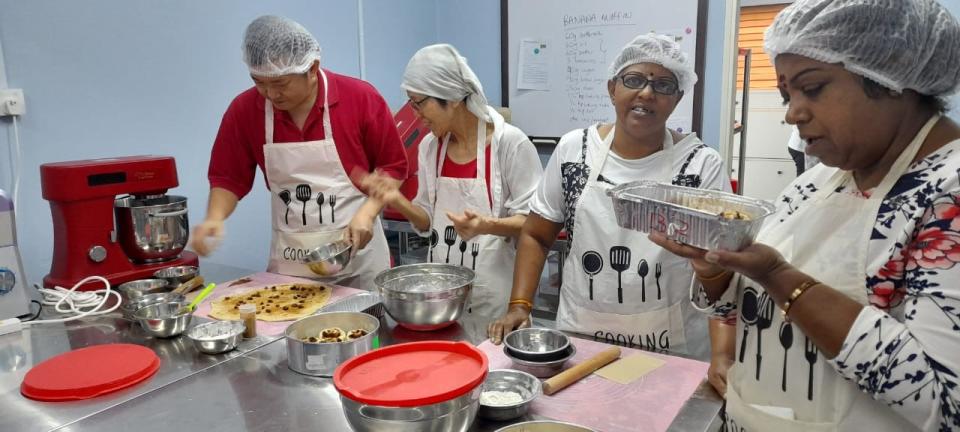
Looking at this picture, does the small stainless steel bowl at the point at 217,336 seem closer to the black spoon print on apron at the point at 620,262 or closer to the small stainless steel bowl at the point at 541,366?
the small stainless steel bowl at the point at 541,366

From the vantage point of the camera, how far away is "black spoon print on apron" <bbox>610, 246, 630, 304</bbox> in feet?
6.03

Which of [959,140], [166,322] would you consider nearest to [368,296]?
[166,322]

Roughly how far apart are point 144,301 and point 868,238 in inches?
77.0

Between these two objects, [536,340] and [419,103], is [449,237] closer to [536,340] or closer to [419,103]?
[419,103]

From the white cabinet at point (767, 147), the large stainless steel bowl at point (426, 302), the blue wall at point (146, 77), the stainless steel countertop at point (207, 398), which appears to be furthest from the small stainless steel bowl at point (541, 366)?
the white cabinet at point (767, 147)

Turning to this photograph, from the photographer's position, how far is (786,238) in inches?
49.2

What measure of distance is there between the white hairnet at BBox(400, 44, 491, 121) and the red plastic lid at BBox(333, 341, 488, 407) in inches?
50.8

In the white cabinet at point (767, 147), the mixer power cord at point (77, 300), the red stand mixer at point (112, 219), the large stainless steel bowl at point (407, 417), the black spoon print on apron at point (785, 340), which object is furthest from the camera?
the white cabinet at point (767, 147)

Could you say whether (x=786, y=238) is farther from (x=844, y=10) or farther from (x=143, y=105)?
(x=143, y=105)

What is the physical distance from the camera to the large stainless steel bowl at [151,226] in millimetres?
2203

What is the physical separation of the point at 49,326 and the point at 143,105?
1.40 metres

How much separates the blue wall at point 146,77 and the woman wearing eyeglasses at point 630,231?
7.00 feet

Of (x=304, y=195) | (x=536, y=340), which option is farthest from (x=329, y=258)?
(x=536, y=340)

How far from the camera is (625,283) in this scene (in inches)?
72.2
